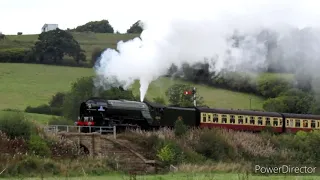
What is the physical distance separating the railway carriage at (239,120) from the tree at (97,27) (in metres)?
117

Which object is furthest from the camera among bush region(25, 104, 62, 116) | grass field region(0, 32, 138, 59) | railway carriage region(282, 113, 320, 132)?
grass field region(0, 32, 138, 59)

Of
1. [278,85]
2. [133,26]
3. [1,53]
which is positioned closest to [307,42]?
[278,85]

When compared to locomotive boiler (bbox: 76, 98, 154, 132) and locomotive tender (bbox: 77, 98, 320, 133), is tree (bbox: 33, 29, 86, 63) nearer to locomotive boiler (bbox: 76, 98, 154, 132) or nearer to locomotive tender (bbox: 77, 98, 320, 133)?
locomotive tender (bbox: 77, 98, 320, 133)

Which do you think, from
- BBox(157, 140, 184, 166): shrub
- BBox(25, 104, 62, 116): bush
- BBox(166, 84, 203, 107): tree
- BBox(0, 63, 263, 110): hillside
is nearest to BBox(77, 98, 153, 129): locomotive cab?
BBox(157, 140, 184, 166): shrub

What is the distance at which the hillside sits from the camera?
9462 cm

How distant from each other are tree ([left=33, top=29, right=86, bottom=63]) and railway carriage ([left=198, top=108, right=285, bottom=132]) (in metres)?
59.4

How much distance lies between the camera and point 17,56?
12250 centimetres

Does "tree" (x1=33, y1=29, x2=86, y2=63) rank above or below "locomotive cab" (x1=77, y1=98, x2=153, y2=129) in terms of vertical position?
above

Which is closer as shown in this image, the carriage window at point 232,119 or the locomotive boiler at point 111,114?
the locomotive boiler at point 111,114

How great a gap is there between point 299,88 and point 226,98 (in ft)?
45.0

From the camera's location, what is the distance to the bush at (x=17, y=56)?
12106 cm

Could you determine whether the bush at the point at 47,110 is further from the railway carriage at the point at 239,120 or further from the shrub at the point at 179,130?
the shrub at the point at 179,130

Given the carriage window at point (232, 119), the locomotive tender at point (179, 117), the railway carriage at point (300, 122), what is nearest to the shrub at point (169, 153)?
the locomotive tender at point (179, 117)

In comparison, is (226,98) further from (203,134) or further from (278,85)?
(203,134)
